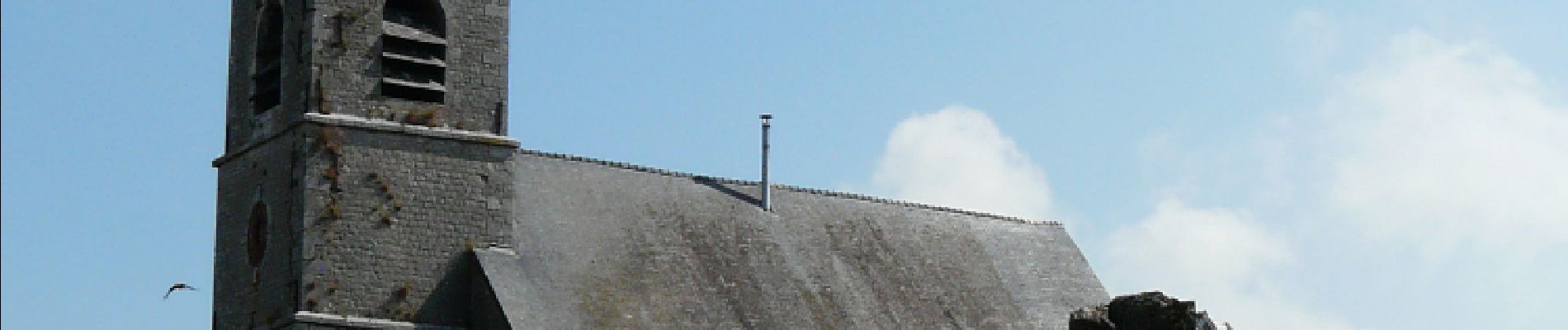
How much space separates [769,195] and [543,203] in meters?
5.43

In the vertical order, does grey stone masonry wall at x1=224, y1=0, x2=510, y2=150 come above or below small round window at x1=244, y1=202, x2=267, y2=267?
above

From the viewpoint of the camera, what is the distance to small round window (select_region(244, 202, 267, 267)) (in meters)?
32.7

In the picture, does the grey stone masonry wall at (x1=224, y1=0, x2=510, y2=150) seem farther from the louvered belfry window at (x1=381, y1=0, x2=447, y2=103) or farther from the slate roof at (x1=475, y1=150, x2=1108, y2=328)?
the slate roof at (x1=475, y1=150, x2=1108, y2=328)

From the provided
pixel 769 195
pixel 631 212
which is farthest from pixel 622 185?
pixel 769 195

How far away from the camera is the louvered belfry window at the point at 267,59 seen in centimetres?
3344

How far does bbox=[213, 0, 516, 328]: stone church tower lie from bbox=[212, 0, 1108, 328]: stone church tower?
0.03 metres

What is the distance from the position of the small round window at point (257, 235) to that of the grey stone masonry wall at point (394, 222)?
68.3 inches

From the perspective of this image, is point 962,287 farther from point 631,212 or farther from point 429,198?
point 429,198

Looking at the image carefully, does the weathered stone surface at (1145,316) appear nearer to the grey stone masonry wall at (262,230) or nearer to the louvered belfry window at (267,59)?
the grey stone masonry wall at (262,230)

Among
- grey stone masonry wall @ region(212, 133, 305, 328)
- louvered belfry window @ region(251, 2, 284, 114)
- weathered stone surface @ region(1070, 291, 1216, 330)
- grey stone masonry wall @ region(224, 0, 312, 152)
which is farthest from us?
louvered belfry window @ region(251, 2, 284, 114)

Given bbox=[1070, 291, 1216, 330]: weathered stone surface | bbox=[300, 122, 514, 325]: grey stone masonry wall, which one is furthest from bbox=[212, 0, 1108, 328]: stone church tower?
bbox=[1070, 291, 1216, 330]: weathered stone surface

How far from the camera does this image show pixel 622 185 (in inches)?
1421

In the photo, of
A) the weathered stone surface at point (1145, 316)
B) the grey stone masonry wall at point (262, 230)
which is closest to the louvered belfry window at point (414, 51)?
the grey stone masonry wall at point (262, 230)

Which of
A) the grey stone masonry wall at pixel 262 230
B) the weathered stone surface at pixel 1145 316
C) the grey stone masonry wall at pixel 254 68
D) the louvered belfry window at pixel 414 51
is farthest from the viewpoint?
the louvered belfry window at pixel 414 51
